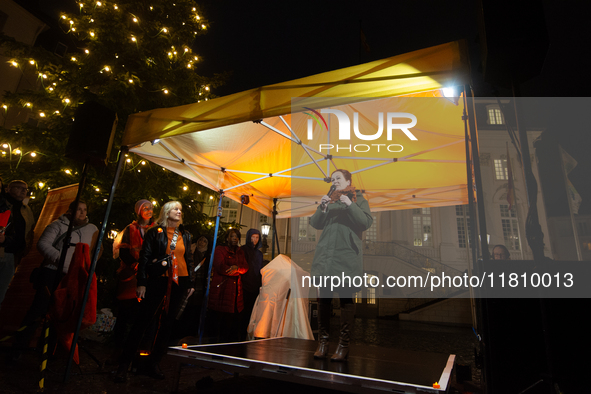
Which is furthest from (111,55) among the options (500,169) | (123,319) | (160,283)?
(500,169)

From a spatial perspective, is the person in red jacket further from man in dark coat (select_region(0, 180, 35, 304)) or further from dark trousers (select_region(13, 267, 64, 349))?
man in dark coat (select_region(0, 180, 35, 304))

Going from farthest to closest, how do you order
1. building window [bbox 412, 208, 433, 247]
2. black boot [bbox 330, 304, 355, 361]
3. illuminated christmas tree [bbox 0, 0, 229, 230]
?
building window [bbox 412, 208, 433, 247] → illuminated christmas tree [bbox 0, 0, 229, 230] → black boot [bbox 330, 304, 355, 361]

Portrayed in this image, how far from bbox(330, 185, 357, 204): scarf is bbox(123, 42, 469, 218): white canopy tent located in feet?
3.01

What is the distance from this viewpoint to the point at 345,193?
125 inches

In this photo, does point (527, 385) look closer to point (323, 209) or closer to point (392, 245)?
point (323, 209)

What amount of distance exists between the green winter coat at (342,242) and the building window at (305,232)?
24877 millimetres

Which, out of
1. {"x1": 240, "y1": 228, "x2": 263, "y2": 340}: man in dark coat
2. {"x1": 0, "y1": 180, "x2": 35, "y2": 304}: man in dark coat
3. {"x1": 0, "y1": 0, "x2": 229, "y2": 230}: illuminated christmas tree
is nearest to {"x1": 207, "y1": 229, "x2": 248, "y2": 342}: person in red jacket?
{"x1": 240, "y1": 228, "x2": 263, "y2": 340}: man in dark coat

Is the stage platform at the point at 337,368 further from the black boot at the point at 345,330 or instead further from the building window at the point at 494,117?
the building window at the point at 494,117

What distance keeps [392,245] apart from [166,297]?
22353 millimetres

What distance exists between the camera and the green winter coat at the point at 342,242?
3000mm

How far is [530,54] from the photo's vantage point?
78.3 inches

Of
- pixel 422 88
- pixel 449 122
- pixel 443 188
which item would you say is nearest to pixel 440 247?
pixel 443 188

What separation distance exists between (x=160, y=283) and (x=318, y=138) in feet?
10.5

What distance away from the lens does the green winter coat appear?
300cm
